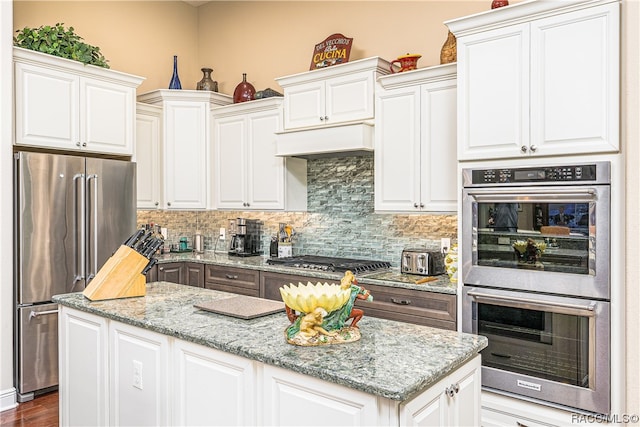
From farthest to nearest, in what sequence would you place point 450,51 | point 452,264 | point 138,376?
point 450,51 < point 452,264 < point 138,376

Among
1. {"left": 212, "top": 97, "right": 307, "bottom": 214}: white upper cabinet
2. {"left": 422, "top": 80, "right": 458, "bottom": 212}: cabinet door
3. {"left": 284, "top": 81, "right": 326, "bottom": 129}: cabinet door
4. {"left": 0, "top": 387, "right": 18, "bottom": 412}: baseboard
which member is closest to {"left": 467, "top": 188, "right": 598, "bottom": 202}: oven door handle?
{"left": 422, "top": 80, "right": 458, "bottom": 212}: cabinet door

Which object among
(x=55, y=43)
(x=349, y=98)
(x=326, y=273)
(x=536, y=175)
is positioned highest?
(x=55, y=43)

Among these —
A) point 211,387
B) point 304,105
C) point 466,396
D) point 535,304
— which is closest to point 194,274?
point 304,105

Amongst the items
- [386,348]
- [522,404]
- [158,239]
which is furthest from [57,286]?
[522,404]

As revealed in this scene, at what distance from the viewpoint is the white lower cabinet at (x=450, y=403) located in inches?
56.5

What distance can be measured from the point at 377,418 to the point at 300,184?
3201 mm

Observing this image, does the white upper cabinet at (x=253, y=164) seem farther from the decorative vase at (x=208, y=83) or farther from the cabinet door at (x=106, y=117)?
the cabinet door at (x=106, y=117)

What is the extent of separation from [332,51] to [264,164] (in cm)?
119

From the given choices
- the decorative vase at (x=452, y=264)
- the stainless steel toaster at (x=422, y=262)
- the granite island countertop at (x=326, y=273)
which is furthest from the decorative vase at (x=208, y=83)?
the decorative vase at (x=452, y=264)

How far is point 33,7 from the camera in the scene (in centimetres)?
415

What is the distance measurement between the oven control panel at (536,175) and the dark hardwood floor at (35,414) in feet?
10.5

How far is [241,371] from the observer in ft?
5.71

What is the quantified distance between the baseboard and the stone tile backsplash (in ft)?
6.69

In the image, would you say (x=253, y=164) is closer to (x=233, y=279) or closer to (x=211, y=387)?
(x=233, y=279)
